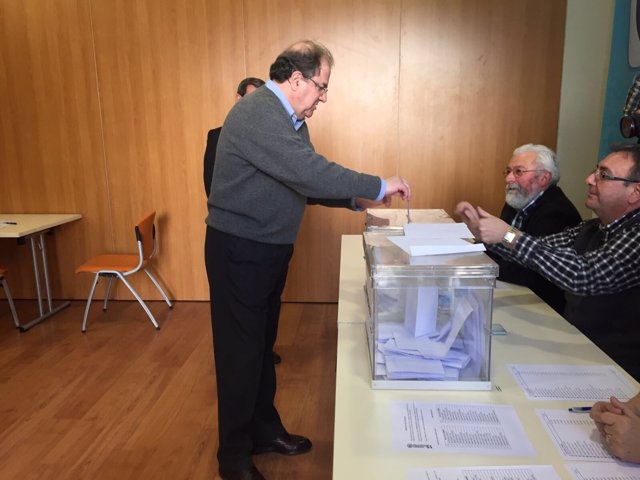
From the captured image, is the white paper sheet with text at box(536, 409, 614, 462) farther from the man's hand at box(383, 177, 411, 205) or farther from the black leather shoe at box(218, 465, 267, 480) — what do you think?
the black leather shoe at box(218, 465, 267, 480)

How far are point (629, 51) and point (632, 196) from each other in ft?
4.94

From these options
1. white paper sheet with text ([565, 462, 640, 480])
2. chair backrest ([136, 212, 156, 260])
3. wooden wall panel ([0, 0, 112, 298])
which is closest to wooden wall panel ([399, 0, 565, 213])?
chair backrest ([136, 212, 156, 260])

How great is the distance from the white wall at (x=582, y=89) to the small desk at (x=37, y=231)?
3669 mm

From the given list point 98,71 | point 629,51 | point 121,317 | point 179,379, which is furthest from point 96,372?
point 629,51

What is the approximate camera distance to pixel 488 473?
37.4 inches

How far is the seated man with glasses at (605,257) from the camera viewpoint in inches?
63.3

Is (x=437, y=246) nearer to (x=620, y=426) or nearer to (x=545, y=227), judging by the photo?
(x=620, y=426)

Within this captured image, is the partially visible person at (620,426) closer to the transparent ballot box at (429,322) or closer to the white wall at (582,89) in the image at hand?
the transparent ballot box at (429,322)

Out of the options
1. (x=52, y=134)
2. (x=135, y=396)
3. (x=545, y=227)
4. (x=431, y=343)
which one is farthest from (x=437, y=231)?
(x=52, y=134)

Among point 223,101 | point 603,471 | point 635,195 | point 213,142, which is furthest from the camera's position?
point 223,101

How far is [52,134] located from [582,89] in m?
3.91

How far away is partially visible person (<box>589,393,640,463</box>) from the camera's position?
96 cm

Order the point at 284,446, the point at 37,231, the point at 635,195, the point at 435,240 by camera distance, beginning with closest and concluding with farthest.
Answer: the point at 435,240
the point at 635,195
the point at 284,446
the point at 37,231

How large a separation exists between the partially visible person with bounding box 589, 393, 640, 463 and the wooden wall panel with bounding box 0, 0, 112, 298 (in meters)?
3.82
